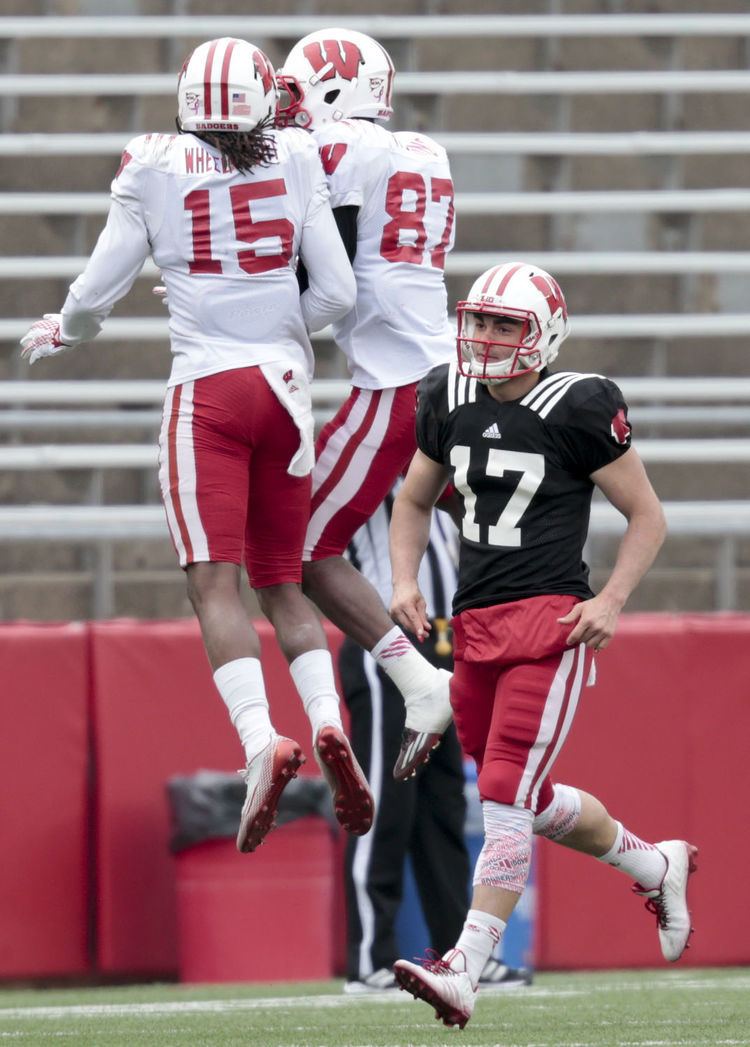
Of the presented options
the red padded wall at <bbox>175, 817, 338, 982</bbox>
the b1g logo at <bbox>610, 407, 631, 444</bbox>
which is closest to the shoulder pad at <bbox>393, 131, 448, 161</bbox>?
the b1g logo at <bbox>610, 407, 631, 444</bbox>

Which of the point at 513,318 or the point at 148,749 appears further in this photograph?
the point at 148,749

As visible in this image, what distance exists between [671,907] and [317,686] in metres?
0.98

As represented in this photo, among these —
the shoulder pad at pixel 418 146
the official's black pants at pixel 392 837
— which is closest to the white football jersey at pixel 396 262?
the shoulder pad at pixel 418 146

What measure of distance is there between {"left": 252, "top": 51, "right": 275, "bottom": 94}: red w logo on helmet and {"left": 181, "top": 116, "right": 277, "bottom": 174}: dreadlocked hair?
0.25ft

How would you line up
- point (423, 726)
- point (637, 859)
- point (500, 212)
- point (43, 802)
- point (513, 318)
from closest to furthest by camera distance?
1. point (513, 318)
2. point (637, 859)
3. point (423, 726)
4. point (43, 802)
5. point (500, 212)

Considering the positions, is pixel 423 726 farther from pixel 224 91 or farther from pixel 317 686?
pixel 224 91

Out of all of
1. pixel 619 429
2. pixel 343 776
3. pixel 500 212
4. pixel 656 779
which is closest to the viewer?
pixel 619 429

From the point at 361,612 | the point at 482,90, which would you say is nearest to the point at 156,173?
the point at 361,612

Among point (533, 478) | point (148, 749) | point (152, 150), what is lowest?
point (148, 749)

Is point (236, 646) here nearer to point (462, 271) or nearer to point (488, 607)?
point (488, 607)

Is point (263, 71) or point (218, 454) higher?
point (263, 71)

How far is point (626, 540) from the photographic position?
4148 mm

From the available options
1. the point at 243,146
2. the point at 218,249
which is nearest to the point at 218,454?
the point at 218,249

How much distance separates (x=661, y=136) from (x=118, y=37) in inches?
105
